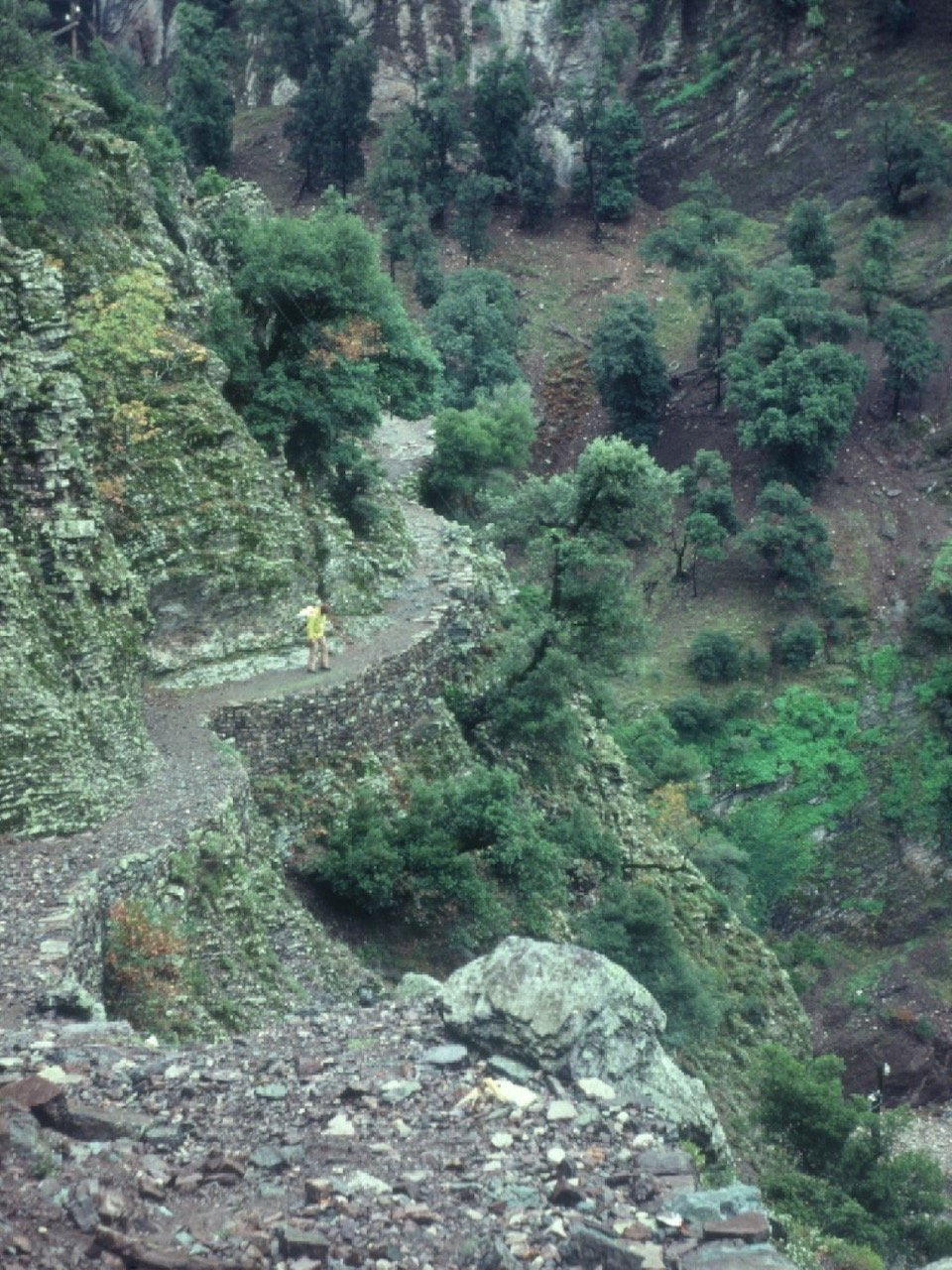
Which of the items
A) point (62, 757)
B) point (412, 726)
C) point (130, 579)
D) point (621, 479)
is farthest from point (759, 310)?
point (62, 757)

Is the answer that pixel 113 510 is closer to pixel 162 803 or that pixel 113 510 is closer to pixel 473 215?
pixel 162 803

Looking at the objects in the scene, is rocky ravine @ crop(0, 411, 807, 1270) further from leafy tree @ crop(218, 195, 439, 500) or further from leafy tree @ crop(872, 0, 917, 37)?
leafy tree @ crop(872, 0, 917, 37)

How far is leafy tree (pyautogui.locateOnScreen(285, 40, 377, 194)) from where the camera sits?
72875 millimetres

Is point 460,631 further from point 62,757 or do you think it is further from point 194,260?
point 62,757

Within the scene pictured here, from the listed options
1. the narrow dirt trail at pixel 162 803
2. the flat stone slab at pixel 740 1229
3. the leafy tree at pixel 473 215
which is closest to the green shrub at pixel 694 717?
the narrow dirt trail at pixel 162 803

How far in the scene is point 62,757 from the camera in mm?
18672

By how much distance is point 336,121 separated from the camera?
7275 cm

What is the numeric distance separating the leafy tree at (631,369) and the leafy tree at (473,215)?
886 cm

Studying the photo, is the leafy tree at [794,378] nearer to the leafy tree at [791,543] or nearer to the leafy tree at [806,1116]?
the leafy tree at [791,543]

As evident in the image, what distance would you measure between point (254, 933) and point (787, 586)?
3558 centimetres

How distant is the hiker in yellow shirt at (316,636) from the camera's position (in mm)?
24297

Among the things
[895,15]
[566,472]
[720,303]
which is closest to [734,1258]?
[566,472]

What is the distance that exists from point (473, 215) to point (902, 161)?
15.7 m

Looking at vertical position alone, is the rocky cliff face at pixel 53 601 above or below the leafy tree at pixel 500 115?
below
